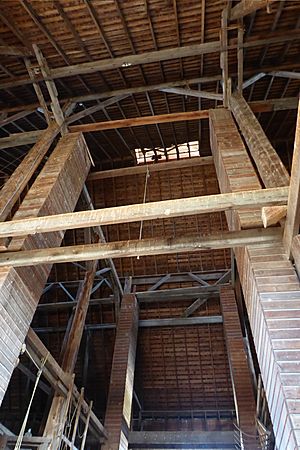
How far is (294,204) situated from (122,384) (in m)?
7.71

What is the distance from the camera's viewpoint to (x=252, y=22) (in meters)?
7.50

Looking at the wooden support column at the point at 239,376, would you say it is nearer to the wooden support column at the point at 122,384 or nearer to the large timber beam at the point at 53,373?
the wooden support column at the point at 122,384

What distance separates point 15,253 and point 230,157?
3.91m

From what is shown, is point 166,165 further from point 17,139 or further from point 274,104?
point 17,139

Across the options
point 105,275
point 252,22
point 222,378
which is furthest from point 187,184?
point 222,378

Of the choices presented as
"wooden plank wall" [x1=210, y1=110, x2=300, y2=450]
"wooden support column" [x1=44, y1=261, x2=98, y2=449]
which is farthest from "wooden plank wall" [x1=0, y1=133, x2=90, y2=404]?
"wooden plank wall" [x1=210, y1=110, x2=300, y2=450]

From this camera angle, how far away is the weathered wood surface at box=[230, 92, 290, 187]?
18.3ft

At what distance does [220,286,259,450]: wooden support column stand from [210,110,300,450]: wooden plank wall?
16.5 feet

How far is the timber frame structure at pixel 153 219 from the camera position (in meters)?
4.67

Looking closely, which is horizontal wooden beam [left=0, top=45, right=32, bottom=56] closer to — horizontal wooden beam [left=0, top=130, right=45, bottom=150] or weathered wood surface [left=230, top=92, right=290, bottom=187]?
horizontal wooden beam [left=0, top=130, right=45, bottom=150]

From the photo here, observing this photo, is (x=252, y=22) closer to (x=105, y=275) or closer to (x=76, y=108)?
(x=76, y=108)

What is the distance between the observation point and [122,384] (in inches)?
388

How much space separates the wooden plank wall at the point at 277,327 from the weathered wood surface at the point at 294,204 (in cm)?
32

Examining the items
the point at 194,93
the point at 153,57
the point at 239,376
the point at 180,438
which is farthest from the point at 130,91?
the point at 180,438
